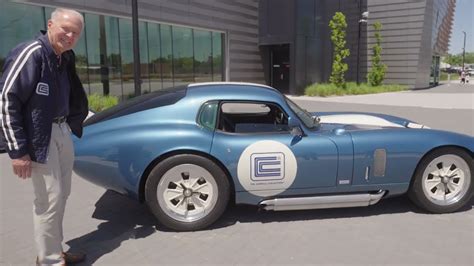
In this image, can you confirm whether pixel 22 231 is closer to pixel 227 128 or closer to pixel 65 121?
pixel 65 121

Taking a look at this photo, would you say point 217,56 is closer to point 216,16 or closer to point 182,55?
point 216,16

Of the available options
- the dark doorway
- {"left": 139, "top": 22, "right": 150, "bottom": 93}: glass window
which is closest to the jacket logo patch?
{"left": 139, "top": 22, "right": 150, "bottom": 93}: glass window

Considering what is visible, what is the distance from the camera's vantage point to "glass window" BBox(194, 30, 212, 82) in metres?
21.6

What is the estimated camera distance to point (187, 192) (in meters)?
3.60

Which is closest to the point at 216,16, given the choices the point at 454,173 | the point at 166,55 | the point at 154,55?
the point at 166,55

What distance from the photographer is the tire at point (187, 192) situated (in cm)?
351

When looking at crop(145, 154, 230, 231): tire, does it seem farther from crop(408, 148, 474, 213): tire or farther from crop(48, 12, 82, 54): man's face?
crop(408, 148, 474, 213): tire

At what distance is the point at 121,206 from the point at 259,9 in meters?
21.2

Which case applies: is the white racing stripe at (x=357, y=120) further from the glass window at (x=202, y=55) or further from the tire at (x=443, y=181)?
the glass window at (x=202, y=55)

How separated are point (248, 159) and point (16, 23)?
1310cm

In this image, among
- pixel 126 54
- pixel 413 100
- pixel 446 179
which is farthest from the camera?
pixel 413 100

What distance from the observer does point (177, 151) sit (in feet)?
11.6

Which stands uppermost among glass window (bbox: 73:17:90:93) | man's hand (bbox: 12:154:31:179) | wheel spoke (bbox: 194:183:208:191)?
glass window (bbox: 73:17:90:93)

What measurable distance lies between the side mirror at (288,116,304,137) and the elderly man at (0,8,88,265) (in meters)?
1.95
